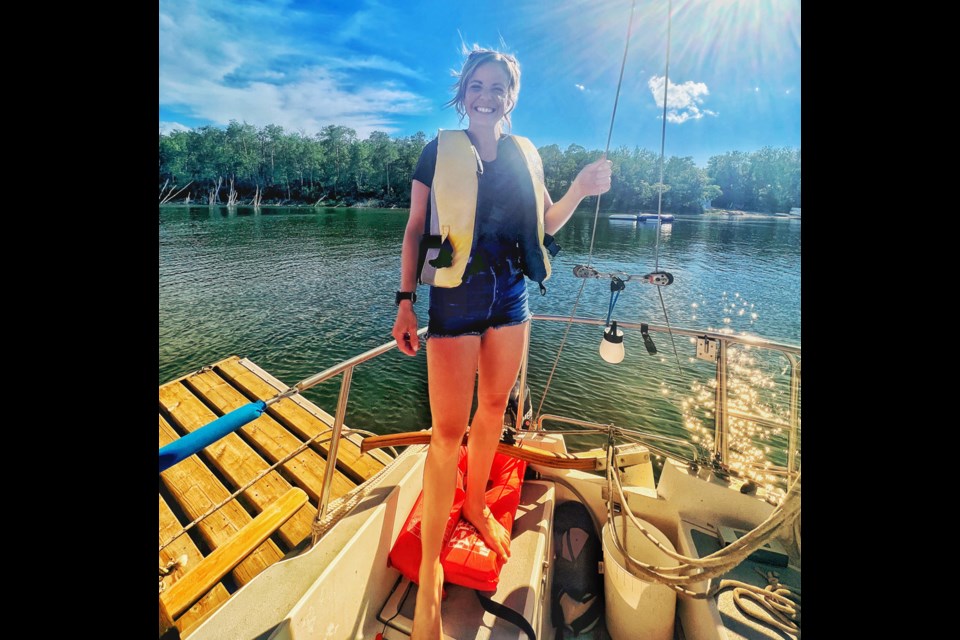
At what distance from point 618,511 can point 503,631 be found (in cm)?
101

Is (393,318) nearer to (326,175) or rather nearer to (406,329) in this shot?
(406,329)

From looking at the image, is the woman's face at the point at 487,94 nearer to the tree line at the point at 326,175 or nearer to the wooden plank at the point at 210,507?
the wooden plank at the point at 210,507

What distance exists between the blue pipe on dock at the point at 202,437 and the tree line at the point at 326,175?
5498cm

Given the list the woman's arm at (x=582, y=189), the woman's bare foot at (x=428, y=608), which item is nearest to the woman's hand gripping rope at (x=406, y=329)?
the woman's arm at (x=582, y=189)

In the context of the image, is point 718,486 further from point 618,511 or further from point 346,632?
point 346,632

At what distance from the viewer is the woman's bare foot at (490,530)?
1619 millimetres

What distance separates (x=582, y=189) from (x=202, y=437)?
1.38m

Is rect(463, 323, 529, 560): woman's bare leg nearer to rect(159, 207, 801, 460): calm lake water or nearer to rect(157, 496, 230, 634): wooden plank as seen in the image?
rect(157, 496, 230, 634): wooden plank

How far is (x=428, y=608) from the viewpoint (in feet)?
4.39

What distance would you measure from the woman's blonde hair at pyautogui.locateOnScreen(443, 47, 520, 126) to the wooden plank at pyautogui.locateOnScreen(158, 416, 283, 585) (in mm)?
3882

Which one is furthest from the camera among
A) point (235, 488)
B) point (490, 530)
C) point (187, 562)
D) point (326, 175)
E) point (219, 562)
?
point (326, 175)

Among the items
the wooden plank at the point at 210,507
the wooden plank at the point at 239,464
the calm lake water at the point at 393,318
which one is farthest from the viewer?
the calm lake water at the point at 393,318

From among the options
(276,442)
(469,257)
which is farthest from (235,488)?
(469,257)
